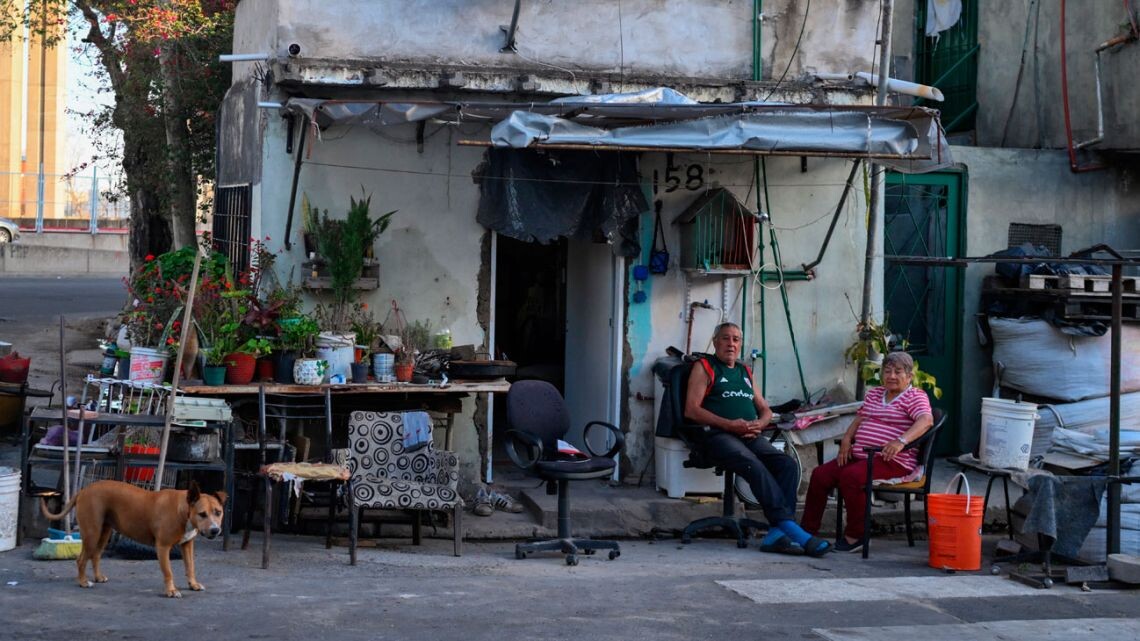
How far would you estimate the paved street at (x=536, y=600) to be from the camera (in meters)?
6.80

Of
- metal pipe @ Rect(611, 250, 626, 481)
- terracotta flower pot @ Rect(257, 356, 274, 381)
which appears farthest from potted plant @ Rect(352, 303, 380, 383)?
metal pipe @ Rect(611, 250, 626, 481)

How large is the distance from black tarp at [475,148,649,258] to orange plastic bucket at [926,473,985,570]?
10.9 ft

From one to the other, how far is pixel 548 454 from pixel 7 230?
908 inches

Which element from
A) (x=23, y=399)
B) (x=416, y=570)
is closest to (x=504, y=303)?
(x=23, y=399)

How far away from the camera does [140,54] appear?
14211 mm

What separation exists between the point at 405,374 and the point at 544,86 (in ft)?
8.30

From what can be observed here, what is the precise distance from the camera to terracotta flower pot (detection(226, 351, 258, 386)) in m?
9.19

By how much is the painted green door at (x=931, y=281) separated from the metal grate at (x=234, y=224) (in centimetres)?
617

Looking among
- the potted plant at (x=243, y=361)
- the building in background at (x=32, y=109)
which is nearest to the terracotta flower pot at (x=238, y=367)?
the potted plant at (x=243, y=361)

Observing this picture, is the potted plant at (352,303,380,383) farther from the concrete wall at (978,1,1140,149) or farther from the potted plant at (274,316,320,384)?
the concrete wall at (978,1,1140,149)

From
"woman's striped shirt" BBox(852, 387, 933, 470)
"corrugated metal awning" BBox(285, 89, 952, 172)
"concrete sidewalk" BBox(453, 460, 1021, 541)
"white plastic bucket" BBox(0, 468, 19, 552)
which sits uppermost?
"corrugated metal awning" BBox(285, 89, 952, 172)

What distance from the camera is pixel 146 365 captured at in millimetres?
9062

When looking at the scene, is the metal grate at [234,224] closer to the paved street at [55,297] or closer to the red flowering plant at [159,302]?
the red flowering plant at [159,302]

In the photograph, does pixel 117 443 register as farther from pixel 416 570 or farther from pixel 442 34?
pixel 442 34
